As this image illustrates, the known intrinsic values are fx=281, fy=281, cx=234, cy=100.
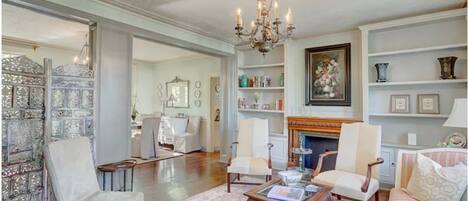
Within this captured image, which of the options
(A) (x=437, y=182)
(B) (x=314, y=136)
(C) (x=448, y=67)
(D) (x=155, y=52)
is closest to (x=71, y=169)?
(A) (x=437, y=182)

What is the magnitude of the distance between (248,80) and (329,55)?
183cm

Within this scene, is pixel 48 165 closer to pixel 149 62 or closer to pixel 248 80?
pixel 248 80

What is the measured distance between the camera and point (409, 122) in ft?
14.4

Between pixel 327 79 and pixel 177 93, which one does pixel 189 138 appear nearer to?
pixel 177 93

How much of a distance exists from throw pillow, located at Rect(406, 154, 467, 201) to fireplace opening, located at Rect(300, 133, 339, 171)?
99.0 inches

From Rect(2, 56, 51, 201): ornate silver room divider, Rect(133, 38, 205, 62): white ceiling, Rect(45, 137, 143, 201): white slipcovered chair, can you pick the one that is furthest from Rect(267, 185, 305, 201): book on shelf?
Rect(133, 38, 205, 62): white ceiling

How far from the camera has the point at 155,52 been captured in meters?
7.44

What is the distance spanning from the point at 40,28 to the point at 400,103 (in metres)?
6.19

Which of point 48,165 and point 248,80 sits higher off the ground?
point 248,80

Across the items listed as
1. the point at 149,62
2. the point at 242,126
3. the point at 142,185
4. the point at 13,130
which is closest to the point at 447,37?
the point at 242,126

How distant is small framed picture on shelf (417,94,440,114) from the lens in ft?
13.4

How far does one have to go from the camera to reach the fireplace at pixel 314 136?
4836mm

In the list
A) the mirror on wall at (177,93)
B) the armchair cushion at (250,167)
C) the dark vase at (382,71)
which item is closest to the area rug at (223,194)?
the armchair cushion at (250,167)

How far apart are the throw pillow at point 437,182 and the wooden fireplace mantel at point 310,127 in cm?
228
